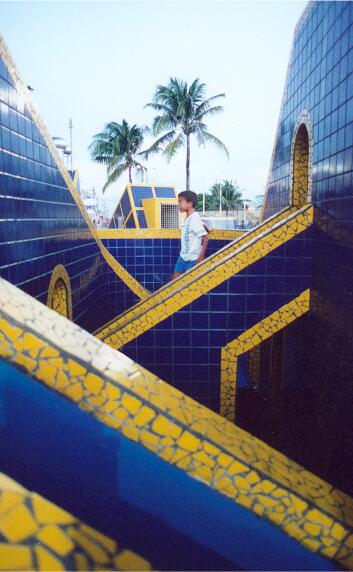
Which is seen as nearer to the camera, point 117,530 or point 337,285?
point 117,530

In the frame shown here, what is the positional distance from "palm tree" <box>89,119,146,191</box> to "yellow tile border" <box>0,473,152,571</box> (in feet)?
101

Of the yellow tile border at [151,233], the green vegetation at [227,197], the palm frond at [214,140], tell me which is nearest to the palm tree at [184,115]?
the palm frond at [214,140]

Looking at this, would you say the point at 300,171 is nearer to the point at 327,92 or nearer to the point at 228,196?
the point at 327,92

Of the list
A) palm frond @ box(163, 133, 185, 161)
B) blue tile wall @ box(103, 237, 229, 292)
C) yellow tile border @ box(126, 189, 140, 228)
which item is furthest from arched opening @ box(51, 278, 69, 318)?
palm frond @ box(163, 133, 185, 161)

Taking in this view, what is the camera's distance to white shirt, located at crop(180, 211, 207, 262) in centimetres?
615

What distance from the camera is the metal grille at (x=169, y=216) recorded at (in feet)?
52.3

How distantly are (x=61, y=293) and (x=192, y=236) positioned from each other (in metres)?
2.12

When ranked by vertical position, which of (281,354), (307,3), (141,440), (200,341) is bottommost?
(281,354)

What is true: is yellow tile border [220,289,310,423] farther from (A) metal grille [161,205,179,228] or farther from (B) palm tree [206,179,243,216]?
(B) palm tree [206,179,243,216]

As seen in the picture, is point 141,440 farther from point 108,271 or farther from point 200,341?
point 108,271

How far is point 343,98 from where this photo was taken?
417cm

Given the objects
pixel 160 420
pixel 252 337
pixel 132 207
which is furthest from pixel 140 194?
pixel 160 420

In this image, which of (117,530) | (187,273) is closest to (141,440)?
(117,530)

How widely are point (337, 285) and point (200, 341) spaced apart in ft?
6.31
